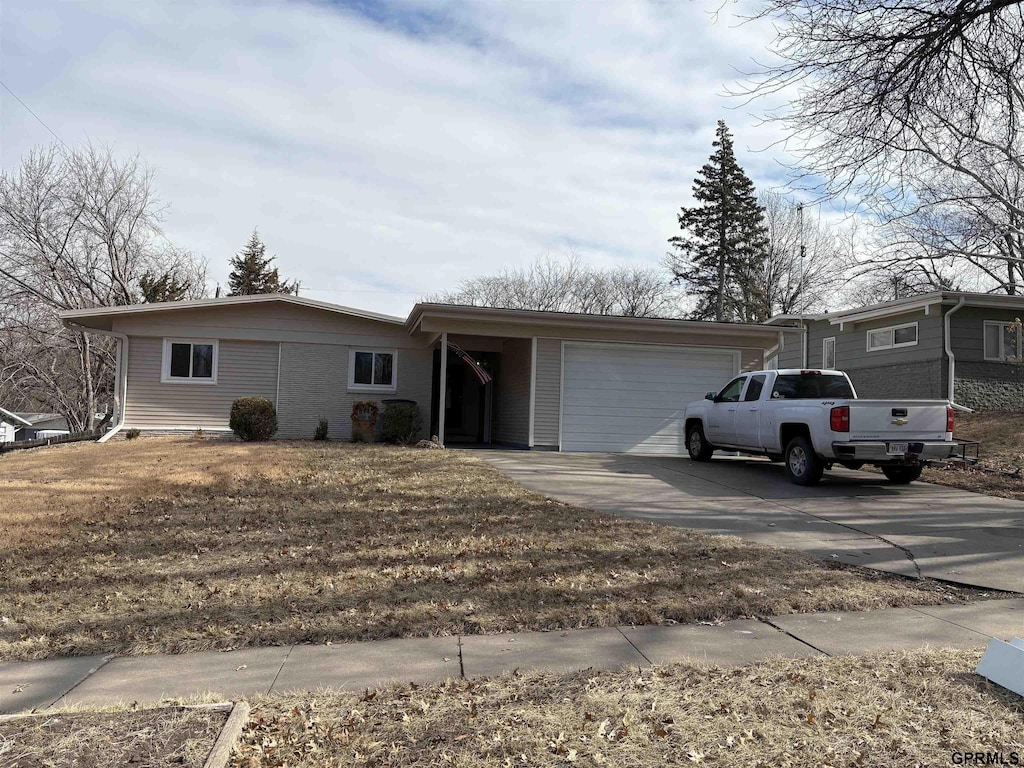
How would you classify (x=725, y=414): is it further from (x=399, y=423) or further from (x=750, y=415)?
(x=399, y=423)

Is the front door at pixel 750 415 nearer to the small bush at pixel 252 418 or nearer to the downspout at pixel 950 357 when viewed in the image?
the downspout at pixel 950 357

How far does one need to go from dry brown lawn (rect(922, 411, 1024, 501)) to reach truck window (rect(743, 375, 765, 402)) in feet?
10.2

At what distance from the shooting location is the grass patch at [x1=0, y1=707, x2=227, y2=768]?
3.02 metres

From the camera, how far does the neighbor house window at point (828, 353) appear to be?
78.5ft

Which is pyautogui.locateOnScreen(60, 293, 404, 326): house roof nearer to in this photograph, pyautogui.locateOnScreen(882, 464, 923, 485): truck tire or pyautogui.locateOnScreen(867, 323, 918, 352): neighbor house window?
pyautogui.locateOnScreen(882, 464, 923, 485): truck tire

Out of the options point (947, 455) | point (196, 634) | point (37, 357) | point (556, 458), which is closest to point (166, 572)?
point (196, 634)

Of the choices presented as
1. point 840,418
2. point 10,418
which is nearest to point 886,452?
point 840,418

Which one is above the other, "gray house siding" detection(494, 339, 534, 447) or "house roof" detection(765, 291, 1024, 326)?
"house roof" detection(765, 291, 1024, 326)

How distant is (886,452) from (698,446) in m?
4.53

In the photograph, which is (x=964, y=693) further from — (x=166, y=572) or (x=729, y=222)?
(x=729, y=222)

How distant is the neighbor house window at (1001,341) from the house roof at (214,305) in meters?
15.7

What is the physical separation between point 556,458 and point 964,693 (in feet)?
34.9

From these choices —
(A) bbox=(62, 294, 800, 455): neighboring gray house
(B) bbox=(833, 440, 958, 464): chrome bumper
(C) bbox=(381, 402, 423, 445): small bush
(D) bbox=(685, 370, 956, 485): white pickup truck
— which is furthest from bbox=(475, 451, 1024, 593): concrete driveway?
(C) bbox=(381, 402, 423, 445): small bush

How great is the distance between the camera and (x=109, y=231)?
95.3 ft
